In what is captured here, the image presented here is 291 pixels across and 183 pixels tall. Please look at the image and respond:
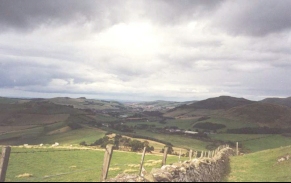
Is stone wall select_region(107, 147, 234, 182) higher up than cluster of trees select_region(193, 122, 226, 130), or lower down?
higher up

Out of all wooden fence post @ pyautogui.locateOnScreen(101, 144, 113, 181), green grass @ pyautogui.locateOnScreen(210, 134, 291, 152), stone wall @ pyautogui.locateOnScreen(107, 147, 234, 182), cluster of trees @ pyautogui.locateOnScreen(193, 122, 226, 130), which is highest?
wooden fence post @ pyautogui.locateOnScreen(101, 144, 113, 181)

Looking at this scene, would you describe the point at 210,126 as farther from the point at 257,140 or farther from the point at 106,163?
the point at 106,163


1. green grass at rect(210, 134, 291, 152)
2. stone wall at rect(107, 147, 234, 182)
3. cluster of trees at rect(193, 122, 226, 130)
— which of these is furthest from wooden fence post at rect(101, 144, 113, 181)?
cluster of trees at rect(193, 122, 226, 130)

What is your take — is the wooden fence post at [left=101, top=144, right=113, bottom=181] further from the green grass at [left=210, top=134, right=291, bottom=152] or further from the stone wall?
the green grass at [left=210, top=134, right=291, bottom=152]

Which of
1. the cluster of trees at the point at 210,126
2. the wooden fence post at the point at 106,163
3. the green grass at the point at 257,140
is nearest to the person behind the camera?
the wooden fence post at the point at 106,163

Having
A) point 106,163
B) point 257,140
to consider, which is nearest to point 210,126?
point 257,140

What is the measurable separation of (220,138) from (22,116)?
131 meters

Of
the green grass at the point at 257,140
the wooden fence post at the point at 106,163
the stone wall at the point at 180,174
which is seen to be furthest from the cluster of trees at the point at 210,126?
the wooden fence post at the point at 106,163

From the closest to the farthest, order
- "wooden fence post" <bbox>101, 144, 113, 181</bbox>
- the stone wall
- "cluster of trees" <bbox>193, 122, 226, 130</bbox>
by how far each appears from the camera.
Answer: the stone wall → "wooden fence post" <bbox>101, 144, 113, 181</bbox> → "cluster of trees" <bbox>193, 122, 226, 130</bbox>

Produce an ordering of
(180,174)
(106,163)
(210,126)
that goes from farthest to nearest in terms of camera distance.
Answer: (210,126)
(180,174)
(106,163)

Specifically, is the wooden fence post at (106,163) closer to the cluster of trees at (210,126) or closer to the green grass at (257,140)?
the green grass at (257,140)

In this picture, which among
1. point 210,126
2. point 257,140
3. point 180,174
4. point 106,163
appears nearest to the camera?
point 106,163

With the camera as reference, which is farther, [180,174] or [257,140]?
[257,140]

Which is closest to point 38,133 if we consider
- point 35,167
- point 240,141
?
point 240,141
